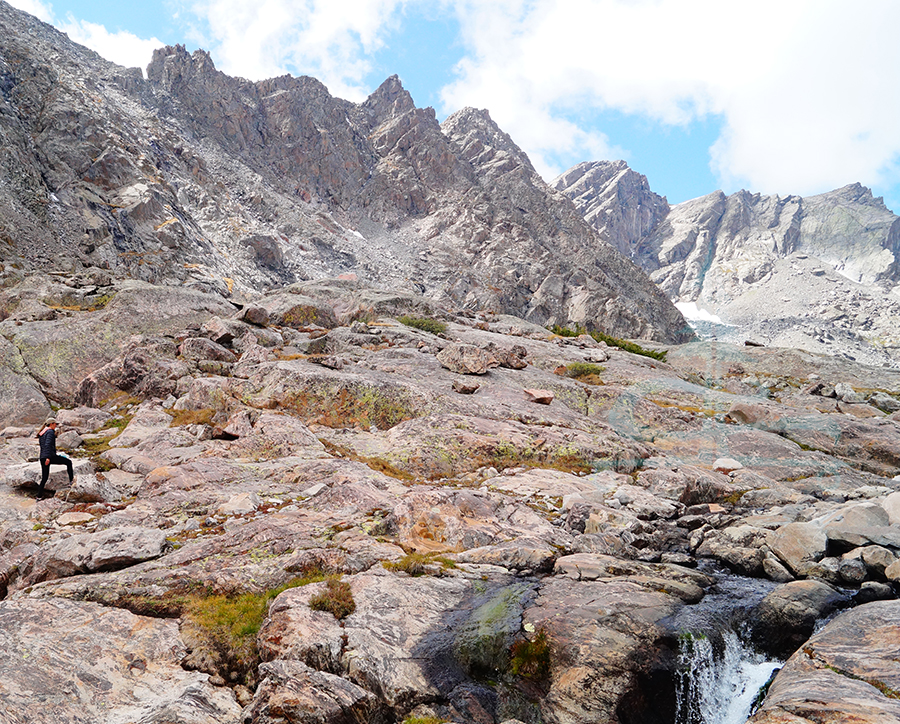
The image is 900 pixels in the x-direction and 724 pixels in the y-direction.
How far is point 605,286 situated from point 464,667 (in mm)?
111929

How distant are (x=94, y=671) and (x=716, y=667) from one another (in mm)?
9407

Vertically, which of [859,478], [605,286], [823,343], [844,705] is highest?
[823,343]

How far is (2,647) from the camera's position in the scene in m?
6.69

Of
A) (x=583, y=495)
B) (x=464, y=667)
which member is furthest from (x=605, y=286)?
(x=464, y=667)

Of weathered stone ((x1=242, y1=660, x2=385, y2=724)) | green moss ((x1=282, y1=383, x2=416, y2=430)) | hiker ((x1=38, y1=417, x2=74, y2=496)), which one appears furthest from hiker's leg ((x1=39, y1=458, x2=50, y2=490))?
weathered stone ((x1=242, y1=660, x2=385, y2=724))

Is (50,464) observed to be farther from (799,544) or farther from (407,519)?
(799,544)

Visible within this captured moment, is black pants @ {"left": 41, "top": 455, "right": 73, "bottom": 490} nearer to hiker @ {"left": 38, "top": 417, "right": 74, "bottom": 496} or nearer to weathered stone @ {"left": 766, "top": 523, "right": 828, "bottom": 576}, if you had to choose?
hiker @ {"left": 38, "top": 417, "right": 74, "bottom": 496}

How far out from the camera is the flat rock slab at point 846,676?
550 cm

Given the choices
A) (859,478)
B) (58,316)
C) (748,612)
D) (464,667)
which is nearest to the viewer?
(464,667)

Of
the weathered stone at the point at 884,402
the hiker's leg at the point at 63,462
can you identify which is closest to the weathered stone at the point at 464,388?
the hiker's leg at the point at 63,462

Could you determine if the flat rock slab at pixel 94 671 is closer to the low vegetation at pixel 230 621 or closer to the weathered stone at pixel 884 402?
the low vegetation at pixel 230 621

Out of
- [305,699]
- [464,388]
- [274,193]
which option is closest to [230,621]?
[305,699]

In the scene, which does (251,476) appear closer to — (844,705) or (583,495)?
(583,495)

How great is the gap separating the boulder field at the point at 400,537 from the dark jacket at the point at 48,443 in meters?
0.74
